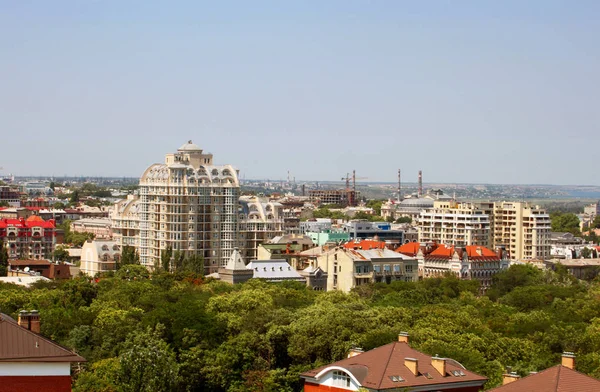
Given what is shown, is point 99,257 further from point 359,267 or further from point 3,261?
point 359,267

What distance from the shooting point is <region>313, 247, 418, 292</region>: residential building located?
10794 cm

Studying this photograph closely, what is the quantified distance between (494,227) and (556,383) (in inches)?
4504

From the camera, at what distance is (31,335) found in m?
34.3

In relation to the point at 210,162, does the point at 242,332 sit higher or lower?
lower

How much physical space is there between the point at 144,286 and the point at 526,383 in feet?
172

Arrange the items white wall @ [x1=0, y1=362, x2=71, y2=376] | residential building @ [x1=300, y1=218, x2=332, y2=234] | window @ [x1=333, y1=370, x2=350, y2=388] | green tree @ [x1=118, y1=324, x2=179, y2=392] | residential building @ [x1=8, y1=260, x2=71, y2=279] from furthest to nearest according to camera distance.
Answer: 1. residential building @ [x1=300, y1=218, x2=332, y2=234]
2. residential building @ [x1=8, y1=260, x2=71, y2=279]
3. green tree @ [x1=118, y1=324, x2=179, y2=392]
4. window @ [x1=333, y1=370, x2=350, y2=388]
5. white wall @ [x1=0, y1=362, x2=71, y2=376]

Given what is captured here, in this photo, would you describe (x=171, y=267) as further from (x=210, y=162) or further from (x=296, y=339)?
(x=296, y=339)

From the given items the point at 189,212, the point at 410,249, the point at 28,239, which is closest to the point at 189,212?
the point at 189,212

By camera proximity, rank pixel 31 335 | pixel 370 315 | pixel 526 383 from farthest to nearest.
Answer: pixel 370 315 < pixel 526 383 < pixel 31 335

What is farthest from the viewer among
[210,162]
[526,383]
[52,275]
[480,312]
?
[210,162]

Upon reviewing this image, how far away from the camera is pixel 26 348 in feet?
111

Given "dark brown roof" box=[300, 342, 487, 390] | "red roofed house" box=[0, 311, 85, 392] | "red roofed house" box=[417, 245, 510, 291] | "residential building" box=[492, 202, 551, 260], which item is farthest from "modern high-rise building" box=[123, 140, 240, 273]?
"red roofed house" box=[0, 311, 85, 392]

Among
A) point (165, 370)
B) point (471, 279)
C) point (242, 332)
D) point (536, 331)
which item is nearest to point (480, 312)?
point (536, 331)

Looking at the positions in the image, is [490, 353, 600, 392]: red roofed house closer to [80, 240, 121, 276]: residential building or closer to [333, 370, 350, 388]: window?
[333, 370, 350, 388]: window
